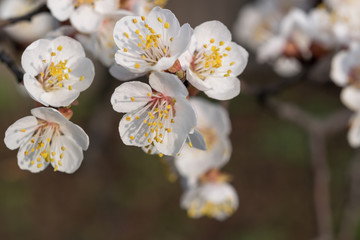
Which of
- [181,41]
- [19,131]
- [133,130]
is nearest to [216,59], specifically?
[181,41]

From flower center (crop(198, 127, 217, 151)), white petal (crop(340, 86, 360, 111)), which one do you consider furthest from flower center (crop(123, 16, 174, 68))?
white petal (crop(340, 86, 360, 111))

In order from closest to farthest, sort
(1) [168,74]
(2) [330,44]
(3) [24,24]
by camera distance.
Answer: (1) [168,74], (2) [330,44], (3) [24,24]

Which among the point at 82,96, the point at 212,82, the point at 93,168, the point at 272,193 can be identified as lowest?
the point at 82,96

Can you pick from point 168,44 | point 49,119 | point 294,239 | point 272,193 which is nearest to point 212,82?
point 168,44

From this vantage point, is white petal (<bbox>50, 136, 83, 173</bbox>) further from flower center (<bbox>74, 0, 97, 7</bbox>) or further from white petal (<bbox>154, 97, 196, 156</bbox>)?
flower center (<bbox>74, 0, 97, 7</bbox>)

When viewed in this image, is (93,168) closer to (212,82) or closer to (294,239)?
(294,239)

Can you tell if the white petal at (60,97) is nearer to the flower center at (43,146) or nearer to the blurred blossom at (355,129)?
the flower center at (43,146)

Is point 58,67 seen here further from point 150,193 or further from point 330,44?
point 150,193
